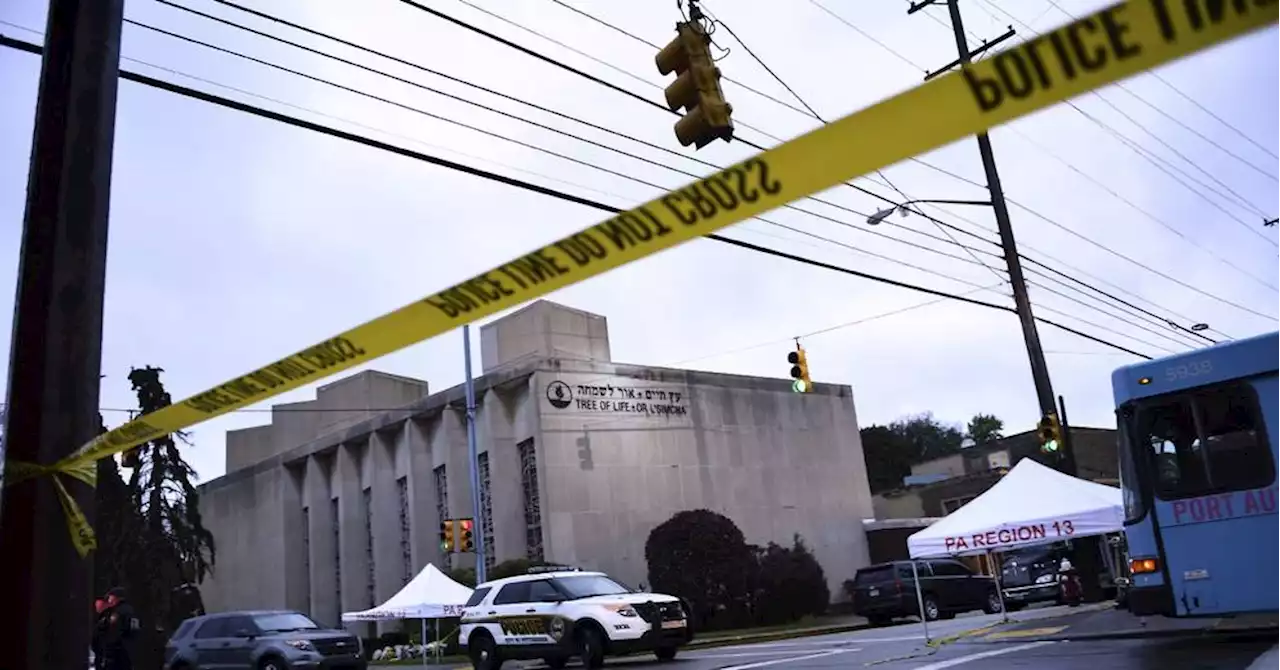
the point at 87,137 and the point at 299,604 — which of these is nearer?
the point at 87,137

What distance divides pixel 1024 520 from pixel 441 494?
82.6 ft

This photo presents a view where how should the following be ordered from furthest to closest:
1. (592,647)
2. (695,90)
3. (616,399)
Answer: (616,399) < (592,647) < (695,90)

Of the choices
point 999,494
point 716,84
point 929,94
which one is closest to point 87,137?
point 929,94

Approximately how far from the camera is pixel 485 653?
18.4m

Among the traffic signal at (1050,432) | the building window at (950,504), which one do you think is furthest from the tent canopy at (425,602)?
the building window at (950,504)

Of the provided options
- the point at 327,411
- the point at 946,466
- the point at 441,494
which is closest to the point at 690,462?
the point at 441,494

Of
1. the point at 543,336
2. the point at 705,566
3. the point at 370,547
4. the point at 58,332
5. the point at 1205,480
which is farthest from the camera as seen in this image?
the point at 370,547

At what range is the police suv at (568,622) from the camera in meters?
16.6

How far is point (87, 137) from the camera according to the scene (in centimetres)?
385

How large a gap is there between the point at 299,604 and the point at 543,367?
19858mm

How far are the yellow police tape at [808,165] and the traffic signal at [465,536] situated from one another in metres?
20.8

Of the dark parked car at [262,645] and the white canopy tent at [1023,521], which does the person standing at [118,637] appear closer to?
the dark parked car at [262,645]

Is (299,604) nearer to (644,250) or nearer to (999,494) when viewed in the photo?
(999,494)

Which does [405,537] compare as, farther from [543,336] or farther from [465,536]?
[465,536]
